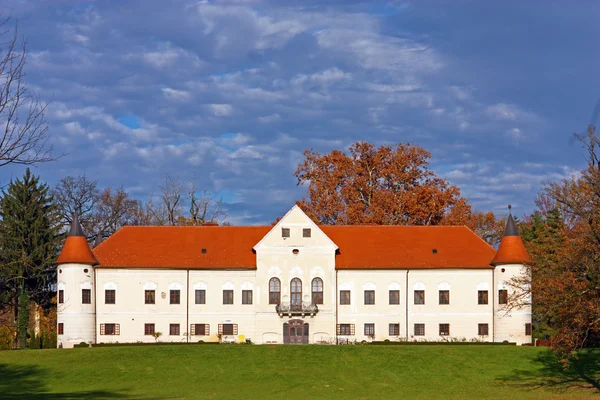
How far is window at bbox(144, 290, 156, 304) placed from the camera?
6762 centimetres

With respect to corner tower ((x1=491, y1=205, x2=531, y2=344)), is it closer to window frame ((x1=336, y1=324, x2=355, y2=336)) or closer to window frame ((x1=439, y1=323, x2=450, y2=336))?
window frame ((x1=439, y1=323, x2=450, y2=336))

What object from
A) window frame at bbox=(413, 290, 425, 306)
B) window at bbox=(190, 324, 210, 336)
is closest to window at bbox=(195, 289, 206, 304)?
window at bbox=(190, 324, 210, 336)

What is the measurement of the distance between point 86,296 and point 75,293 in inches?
34.1

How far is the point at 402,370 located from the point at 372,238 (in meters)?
21.9

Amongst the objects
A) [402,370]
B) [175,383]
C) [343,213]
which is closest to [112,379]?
[175,383]

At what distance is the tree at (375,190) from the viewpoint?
83.4 meters

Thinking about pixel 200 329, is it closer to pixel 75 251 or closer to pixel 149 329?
pixel 149 329

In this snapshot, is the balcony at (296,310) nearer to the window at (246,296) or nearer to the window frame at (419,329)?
the window at (246,296)

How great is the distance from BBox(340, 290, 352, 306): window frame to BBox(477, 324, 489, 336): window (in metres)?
10.2

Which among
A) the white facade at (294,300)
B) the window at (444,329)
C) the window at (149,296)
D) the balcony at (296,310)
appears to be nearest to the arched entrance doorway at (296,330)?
the white facade at (294,300)

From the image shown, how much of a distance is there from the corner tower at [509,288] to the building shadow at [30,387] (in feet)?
109

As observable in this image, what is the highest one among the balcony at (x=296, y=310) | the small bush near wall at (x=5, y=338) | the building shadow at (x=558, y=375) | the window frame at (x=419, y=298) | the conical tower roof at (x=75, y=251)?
the conical tower roof at (x=75, y=251)

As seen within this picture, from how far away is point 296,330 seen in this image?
67.3 m

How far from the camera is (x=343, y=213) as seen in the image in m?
84.8
